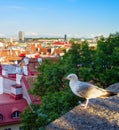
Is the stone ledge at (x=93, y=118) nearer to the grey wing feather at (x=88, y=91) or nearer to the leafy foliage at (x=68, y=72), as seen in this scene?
Answer: the grey wing feather at (x=88, y=91)

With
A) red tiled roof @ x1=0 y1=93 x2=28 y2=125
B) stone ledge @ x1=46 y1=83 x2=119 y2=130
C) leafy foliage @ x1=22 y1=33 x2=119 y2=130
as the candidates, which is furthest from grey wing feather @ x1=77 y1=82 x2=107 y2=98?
red tiled roof @ x1=0 y1=93 x2=28 y2=125

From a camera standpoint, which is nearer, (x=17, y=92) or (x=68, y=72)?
(x=68, y=72)

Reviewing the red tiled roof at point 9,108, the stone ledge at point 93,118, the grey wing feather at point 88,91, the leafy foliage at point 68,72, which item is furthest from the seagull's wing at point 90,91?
the red tiled roof at point 9,108

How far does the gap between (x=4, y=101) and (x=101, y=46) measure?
1014cm

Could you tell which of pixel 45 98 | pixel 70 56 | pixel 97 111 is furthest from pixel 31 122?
pixel 97 111

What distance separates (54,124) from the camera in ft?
29.5

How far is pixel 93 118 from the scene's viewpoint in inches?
352

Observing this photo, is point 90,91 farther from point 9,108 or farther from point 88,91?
point 9,108

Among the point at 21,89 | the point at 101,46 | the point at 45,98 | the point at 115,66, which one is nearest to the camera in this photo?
the point at 45,98

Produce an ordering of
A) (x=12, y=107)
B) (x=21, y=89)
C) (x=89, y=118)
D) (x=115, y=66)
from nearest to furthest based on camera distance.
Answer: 1. (x=89, y=118)
2. (x=115, y=66)
3. (x=12, y=107)
4. (x=21, y=89)

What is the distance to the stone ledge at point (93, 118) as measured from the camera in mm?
8416

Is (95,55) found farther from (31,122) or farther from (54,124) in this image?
(54,124)

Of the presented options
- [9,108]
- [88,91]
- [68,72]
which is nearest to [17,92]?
[9,108]

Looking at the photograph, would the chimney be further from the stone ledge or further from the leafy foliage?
the stone ledge
